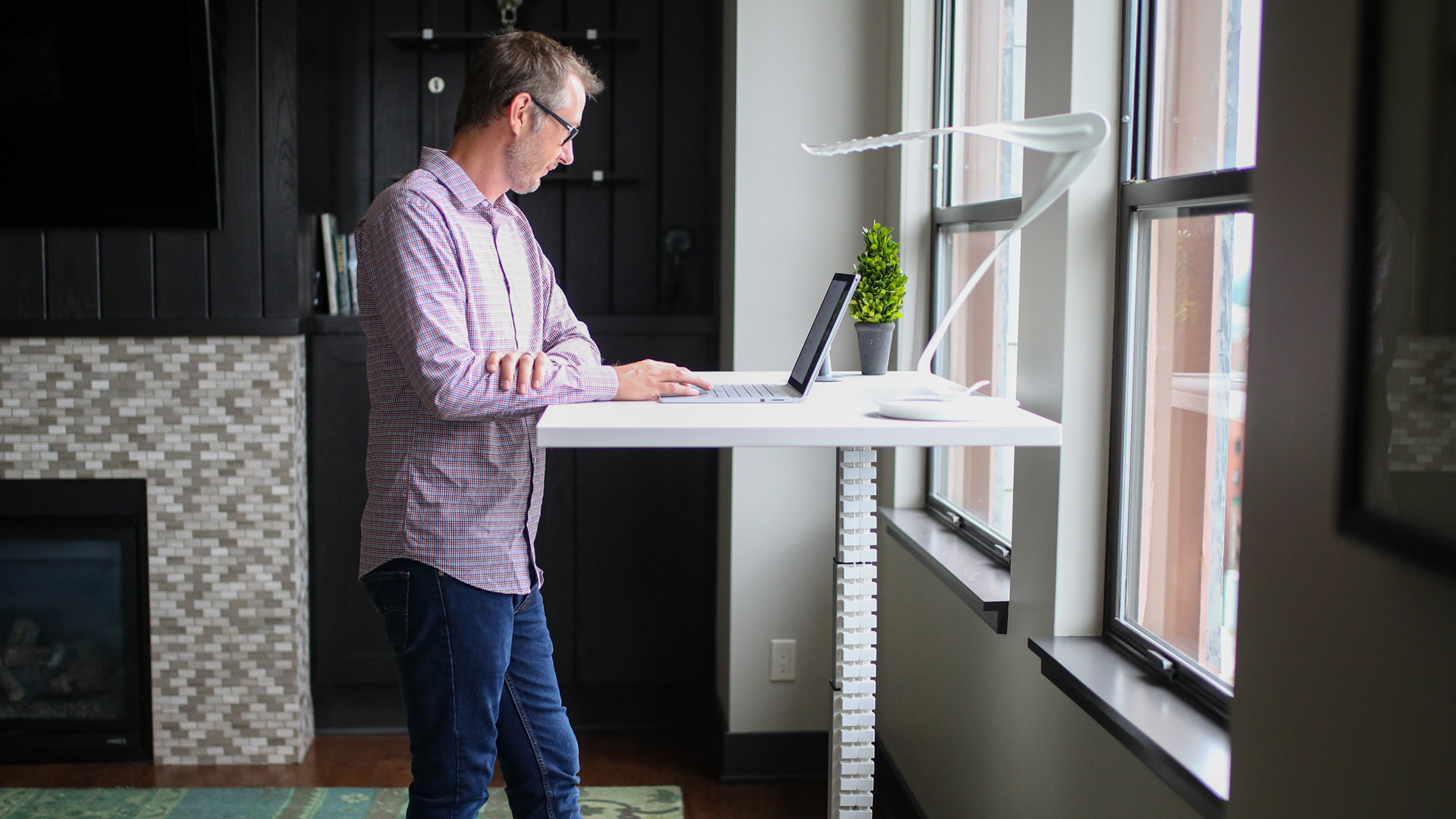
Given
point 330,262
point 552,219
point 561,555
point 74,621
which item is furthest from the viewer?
point 552,219

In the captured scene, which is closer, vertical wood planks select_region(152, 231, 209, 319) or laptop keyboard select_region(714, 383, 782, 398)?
laptop keyboard select_region(714, 383, 782, 398)

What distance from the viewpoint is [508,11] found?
3400 millimetres

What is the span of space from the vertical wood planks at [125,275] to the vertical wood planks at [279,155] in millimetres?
298

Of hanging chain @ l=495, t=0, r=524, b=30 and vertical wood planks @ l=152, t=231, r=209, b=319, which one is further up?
hanging chain @ l=495, t=0, r=524, b=30

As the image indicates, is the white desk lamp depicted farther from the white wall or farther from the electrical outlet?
the electrical outlet

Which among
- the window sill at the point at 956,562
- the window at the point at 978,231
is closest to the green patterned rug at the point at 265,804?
the window sill at the point at 956,562

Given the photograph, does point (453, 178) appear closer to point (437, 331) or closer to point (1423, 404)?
point (437, 331)

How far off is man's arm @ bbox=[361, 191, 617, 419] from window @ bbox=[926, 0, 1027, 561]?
0.86 m

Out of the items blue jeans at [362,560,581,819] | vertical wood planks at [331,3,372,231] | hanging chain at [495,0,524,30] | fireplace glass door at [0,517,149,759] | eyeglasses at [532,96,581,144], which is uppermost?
hanging chain at [495,0,524,30]

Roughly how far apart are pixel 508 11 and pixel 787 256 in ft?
3.55

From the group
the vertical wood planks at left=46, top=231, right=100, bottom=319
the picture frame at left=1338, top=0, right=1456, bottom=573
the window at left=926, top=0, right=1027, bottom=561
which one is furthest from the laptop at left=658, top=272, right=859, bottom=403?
the vertical wood planks at left=46, top=231, right=100, bottom=319

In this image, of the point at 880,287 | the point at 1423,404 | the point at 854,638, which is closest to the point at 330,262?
the point at 880,287

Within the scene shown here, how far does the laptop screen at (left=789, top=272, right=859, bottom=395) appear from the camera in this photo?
71.7 inches

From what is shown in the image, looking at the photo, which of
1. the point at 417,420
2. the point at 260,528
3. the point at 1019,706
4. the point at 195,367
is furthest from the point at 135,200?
the point at 1019,706
